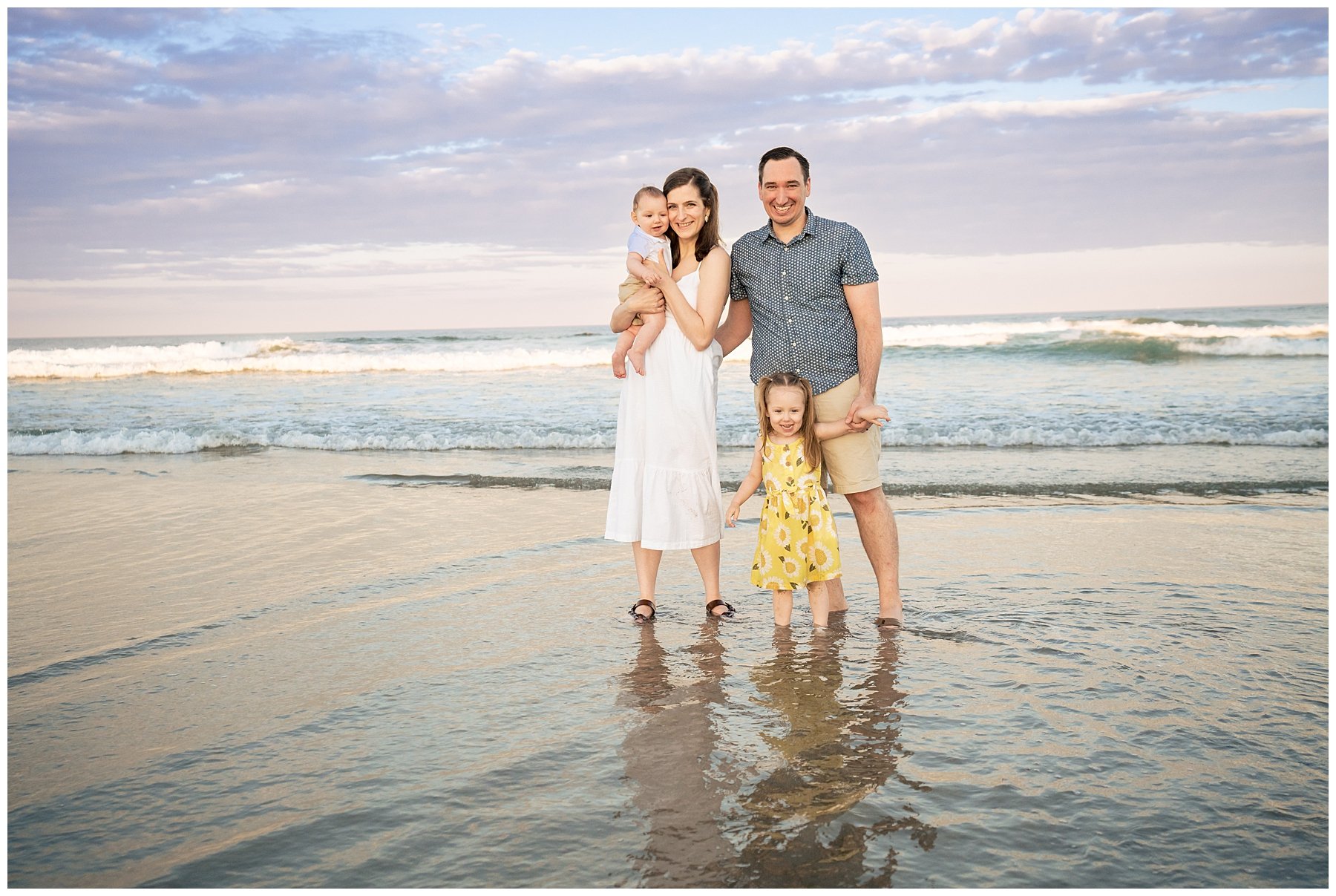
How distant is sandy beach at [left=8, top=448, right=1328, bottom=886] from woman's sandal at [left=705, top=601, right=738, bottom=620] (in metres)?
0.08

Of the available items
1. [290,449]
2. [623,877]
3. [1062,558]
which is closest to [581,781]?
[623,877]

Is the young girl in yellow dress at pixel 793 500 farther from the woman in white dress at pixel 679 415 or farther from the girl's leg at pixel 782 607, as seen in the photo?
the woman in white dress at pixel 679 415

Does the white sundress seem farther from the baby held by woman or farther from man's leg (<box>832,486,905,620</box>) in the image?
man's leg (<box>832,486,905,620</box>)

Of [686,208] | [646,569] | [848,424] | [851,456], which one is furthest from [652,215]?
[646,569]

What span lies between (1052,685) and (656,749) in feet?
4.96

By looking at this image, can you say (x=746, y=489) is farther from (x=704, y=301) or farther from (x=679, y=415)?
(x=704, y=301)

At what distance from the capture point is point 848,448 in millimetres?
4359

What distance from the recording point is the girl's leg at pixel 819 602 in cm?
427

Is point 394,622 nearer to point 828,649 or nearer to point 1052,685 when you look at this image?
point 828,649

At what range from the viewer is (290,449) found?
11766mm

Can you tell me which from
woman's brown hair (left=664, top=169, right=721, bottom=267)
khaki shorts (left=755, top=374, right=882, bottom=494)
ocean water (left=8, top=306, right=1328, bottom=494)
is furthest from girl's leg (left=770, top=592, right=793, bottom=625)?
ocean water (left=8, top=306, right=1328, bottom=494)

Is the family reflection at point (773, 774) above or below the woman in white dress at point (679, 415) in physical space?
below

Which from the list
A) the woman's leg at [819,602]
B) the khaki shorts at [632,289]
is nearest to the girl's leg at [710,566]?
the woman's leg at [819,602]

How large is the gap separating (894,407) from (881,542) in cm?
1110
